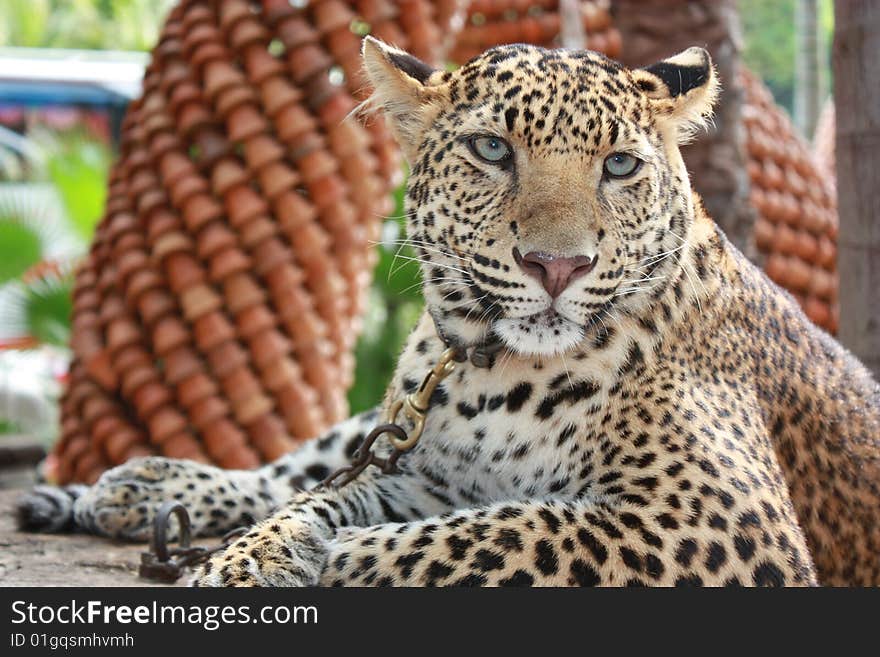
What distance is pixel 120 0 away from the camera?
3738 cm

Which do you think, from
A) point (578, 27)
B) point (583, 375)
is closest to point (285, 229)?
point (578, 27)

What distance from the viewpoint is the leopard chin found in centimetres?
357

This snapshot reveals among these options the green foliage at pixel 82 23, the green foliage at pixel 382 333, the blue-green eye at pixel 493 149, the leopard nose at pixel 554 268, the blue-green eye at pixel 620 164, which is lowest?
the green foliage at pixel 382 333

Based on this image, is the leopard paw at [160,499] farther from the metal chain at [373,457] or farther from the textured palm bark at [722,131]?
the textured palm bark at [722,131]

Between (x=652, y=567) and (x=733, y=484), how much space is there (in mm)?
383

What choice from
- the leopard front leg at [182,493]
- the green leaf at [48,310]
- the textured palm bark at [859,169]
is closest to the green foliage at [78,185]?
the green leaf at [48,310]

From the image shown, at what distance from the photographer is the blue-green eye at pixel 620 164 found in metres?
3.69

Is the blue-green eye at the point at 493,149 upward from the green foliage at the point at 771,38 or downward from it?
downward

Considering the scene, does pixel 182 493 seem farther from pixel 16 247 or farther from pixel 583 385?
pixel 16 247

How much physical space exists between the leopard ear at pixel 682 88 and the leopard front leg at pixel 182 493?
6.28 feet

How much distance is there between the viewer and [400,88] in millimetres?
4020

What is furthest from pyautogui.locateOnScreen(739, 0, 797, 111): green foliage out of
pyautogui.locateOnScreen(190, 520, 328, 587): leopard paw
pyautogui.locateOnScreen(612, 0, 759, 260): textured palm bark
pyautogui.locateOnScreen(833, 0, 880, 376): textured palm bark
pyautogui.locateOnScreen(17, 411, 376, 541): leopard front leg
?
pyautogui.locateOnScreen(190, 520, 328, 587): leopard paw

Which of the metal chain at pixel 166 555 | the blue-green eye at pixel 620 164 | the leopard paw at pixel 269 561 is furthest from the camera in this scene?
the metal chain at pixel 166 555

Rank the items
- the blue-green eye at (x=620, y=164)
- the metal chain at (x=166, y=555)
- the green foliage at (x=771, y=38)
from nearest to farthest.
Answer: the blue-green eye at (x=620, y=164), the metal chain at (x=166, y=555), the green foliage at (x=771, y=38)
